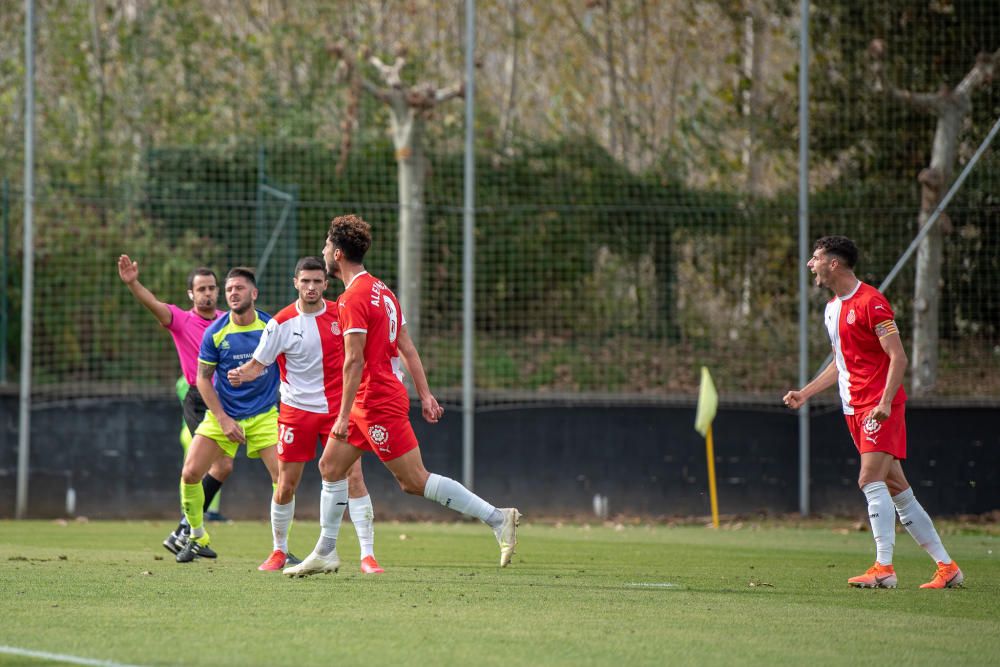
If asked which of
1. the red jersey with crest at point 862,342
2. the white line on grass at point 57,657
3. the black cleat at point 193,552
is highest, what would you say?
the red jersey with crest at point 862,342

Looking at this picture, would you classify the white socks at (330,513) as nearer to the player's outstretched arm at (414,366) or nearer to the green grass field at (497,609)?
the green grass field at (497,609)

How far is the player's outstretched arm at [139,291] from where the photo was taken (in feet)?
33.1

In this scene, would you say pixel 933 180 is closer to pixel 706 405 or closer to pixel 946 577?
pixel 706 405

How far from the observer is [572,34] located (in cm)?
1634

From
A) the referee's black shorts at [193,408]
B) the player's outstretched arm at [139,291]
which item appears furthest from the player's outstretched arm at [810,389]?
the player's outstretched arm at [139,291]

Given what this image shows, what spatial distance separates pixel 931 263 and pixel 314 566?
944 cm

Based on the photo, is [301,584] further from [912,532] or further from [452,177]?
[452,177]

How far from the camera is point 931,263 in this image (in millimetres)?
15281

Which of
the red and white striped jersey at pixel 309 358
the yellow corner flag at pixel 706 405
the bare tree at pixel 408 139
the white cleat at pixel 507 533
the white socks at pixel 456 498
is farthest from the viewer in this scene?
the bare tree at pixel 408 139

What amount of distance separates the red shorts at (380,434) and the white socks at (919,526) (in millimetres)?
3077

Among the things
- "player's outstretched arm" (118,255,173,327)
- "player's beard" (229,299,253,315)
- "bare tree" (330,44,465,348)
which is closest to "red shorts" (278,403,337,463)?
"player's beard" (229,299,253,315)

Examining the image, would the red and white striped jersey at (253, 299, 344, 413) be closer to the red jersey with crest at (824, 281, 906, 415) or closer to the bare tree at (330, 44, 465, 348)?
the red jersey with crest at (824, 281, 906, 415)

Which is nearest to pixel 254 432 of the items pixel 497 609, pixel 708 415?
pixel 497 609

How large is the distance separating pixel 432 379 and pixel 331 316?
663 cm
